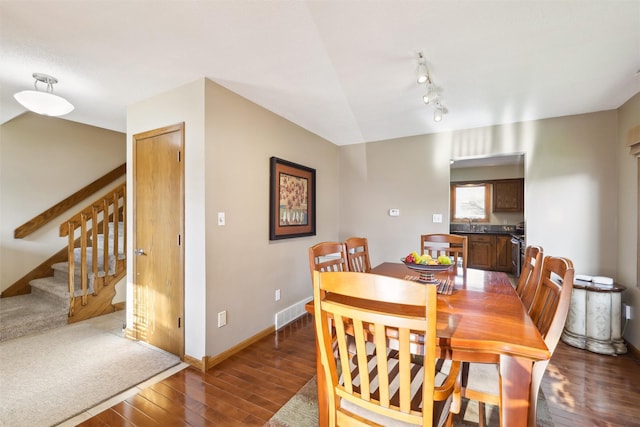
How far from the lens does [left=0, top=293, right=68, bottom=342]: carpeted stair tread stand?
273 centimetres

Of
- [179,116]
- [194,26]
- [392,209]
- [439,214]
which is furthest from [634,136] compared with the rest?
[179,116]

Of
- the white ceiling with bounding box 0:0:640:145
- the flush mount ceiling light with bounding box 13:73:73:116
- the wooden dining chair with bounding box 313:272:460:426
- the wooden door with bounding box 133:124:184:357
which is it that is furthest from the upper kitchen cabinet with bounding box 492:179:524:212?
the flush mount ceiling light with bounding box 13:73:73:116

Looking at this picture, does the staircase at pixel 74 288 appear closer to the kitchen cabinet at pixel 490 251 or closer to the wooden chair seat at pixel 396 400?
the wooden chair seat at pixel 396 400

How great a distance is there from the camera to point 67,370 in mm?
2205

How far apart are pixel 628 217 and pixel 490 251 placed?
3.08m

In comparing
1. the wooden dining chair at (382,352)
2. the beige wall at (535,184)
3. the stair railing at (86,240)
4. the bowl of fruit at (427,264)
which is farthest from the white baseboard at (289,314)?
the stair railing at (86,240)

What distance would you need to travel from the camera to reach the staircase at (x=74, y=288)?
2.92 m

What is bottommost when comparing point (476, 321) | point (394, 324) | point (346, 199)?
point (476, 321)

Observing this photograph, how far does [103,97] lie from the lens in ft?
8.85

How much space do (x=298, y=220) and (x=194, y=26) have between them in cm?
227

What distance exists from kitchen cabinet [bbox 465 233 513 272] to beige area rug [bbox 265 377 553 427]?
419 cm

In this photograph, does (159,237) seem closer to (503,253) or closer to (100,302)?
(100,302)

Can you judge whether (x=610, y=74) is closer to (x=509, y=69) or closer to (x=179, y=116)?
(x=509, y=69)

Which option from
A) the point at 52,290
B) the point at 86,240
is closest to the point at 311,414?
the point at 86,240
